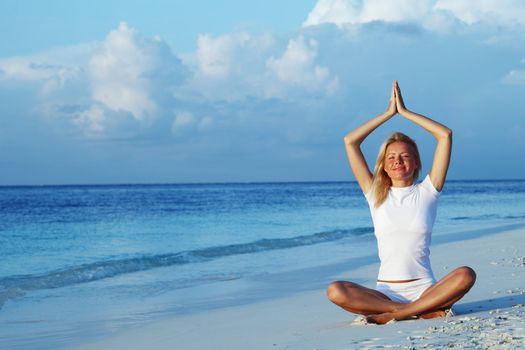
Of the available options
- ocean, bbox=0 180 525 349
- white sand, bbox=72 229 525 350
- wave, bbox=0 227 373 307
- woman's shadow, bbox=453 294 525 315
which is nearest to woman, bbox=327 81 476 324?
white sand, bbox=72 229 525 350

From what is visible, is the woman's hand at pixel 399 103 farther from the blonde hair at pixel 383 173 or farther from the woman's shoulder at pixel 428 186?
the woman's shoulder at pixel 428 186

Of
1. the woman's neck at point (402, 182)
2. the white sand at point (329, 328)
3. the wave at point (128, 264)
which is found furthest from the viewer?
the wave at point (128, 264)

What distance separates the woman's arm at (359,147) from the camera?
20.2 ft

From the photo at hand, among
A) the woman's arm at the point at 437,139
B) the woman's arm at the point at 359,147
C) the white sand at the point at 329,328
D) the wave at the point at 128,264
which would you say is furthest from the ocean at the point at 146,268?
the woman's arm at the point at 437,139

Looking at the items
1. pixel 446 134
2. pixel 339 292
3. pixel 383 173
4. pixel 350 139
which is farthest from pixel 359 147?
pixel 339 292

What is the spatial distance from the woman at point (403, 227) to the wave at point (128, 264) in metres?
6.20

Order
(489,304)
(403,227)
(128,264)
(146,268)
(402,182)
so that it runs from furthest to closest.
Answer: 1. (128,264)
2. (146,268)
3. (489,304)
4. (402,182)
5. (403,227)

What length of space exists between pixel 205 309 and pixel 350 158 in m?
3.39

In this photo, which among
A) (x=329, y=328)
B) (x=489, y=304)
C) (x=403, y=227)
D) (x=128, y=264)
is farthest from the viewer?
(x=128, y=264)

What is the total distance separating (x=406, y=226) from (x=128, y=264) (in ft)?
32.8

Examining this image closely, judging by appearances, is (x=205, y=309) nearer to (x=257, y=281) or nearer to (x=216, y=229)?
(x=257, y=281)

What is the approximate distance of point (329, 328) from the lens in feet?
20.7

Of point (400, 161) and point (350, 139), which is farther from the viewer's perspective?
point (350, 139)

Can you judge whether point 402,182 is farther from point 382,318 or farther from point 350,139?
point 382,318
